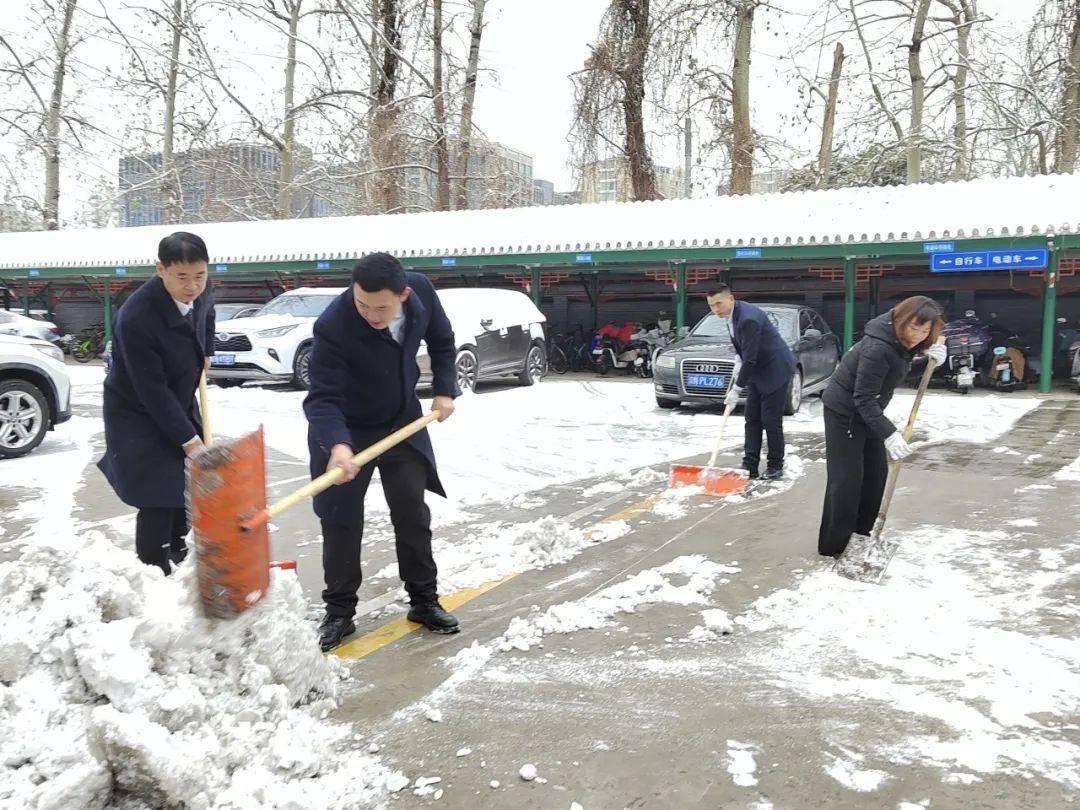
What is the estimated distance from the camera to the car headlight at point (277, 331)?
14.2 meters

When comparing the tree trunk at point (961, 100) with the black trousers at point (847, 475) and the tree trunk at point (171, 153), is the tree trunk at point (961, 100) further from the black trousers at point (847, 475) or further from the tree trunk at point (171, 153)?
the tree trunk at point (171, 153)

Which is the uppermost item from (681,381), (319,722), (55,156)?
(55,156)

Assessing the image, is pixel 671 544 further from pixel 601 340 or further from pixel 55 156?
pixel 55 156

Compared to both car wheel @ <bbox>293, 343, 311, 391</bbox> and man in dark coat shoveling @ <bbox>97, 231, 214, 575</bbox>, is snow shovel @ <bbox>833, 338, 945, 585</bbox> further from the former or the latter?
car wheel @ <bbox>293, 343, 311, 391</bbox>

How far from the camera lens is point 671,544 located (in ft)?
18.3

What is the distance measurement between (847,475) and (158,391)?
3.71 m

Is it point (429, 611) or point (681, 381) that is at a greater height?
point (681, 381)

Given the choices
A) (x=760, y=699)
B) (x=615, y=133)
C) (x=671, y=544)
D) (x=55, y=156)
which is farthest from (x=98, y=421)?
Answer: (x=55, y=156)

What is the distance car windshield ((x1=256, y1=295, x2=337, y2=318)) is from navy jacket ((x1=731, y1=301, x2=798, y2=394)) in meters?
9.11

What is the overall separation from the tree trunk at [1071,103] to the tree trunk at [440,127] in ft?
55.2

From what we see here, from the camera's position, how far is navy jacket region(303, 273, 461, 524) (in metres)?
3.77

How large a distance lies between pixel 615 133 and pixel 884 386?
1993cm

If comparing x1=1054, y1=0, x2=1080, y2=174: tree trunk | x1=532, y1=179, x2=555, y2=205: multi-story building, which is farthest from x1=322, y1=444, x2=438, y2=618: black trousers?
x1=532, y1=179, x2=555, y2=205: multi-story building

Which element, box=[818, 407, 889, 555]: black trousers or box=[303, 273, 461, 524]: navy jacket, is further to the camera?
box=[818, 407, 889, 555]: black trousers
